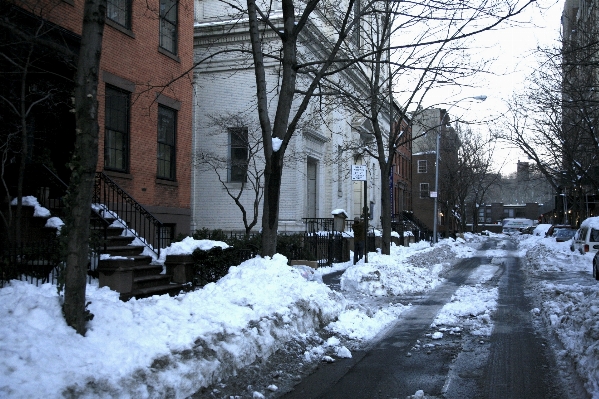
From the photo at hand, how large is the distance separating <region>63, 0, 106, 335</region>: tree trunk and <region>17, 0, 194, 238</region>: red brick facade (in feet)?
21.2

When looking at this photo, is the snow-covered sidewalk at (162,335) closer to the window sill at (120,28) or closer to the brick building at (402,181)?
the window sill at (120,28)

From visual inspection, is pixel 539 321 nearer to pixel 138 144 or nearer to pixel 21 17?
pixel 138 144

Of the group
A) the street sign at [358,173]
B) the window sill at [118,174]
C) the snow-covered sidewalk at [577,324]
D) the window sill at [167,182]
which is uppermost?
the street sign at [358,173]

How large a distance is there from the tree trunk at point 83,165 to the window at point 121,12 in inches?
334

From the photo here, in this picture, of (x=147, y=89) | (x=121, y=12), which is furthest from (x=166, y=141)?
(x=121, y=12)

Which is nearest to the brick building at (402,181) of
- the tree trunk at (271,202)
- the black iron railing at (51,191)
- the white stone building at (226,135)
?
the white stone building at (226,135)

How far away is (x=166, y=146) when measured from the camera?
1516 centimetres

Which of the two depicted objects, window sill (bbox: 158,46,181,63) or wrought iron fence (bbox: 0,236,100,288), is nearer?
wrought iron fence (bbox: 0,236,100,288)

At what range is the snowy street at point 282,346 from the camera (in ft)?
15.7

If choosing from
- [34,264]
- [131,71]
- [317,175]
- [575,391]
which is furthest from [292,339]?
[317,175]

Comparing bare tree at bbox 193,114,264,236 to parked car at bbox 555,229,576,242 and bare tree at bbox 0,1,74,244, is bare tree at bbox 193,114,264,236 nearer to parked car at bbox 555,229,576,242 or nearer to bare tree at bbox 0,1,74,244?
bare tree at bbox 0,1,74,244

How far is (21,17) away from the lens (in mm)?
10164

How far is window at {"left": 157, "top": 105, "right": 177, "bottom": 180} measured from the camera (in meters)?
14.9

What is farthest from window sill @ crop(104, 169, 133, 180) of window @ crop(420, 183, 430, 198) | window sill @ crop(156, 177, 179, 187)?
window @ crop(420, 183, 430, 198)
